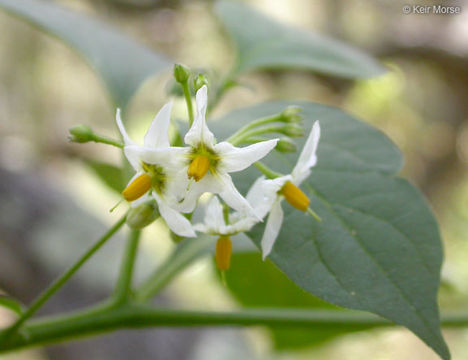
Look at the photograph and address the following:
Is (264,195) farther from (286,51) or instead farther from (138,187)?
(286,51)

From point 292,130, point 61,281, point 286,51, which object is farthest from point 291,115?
point 286,51

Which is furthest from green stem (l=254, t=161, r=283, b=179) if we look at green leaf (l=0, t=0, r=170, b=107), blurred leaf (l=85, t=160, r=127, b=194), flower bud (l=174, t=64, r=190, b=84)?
blurred leaf (l=85, t=160, r=127, b=194)

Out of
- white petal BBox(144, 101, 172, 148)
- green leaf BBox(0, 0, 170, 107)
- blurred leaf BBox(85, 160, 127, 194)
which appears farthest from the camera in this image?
blurred leaf BBox(85, 160, 127, 194)

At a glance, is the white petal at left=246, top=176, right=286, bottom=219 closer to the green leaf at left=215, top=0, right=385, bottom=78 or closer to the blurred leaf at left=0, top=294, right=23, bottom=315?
the blurred leaf at left=0, top=294, right=23, bottom=315

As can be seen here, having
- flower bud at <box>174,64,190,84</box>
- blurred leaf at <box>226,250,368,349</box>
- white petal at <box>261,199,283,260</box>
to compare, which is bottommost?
blurred leaf at <box>226,250,368,349</box>

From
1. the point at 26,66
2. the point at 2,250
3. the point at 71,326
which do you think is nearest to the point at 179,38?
the point at 26,66

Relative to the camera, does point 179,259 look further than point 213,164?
Yes

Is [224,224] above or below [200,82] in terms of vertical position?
below

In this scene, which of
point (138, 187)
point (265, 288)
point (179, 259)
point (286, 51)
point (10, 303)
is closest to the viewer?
point (138, 187)
